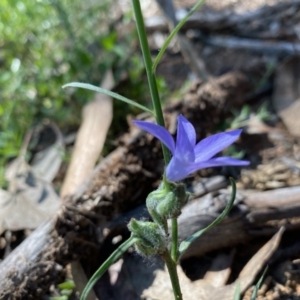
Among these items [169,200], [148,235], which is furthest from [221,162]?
[148,235]

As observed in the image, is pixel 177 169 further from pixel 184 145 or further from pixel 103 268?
pixel 103 268

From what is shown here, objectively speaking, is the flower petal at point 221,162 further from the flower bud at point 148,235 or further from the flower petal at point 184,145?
the flower bud at point 148,235

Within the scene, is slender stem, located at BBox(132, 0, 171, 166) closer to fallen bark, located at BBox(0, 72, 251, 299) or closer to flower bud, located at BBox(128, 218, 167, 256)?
flower bud, located at BBox(128, 218, 167, 256)

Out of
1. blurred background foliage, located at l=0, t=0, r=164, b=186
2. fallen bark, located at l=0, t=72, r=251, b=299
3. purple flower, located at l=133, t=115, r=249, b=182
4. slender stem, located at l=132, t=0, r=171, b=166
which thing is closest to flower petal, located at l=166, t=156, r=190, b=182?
purple flower, located at l=133, t=115, r=249, b=182

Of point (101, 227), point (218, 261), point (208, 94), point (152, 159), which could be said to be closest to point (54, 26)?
point (208, 94)

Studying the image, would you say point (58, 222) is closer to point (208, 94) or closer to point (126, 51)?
point (208, 94)

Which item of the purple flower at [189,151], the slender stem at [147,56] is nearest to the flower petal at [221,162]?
the purple flower at [189,151]
